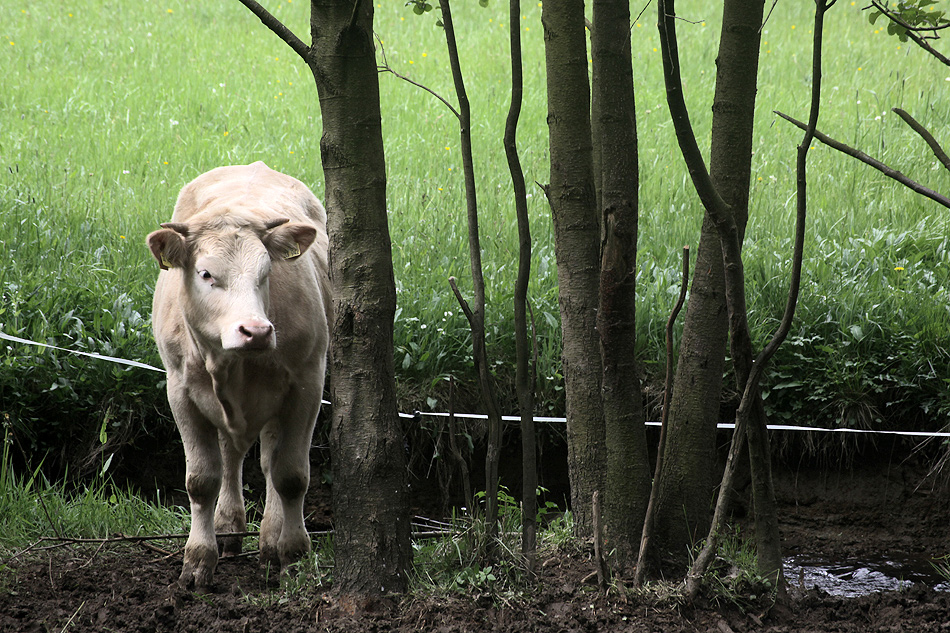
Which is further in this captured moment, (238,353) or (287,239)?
(287,239)

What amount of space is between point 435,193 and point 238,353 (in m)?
4.83

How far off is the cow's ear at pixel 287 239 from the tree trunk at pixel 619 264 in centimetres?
127

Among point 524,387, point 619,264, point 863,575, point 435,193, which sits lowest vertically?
point 863,575

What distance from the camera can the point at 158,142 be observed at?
8602 millimetres

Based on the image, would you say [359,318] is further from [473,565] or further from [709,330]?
[709,330]

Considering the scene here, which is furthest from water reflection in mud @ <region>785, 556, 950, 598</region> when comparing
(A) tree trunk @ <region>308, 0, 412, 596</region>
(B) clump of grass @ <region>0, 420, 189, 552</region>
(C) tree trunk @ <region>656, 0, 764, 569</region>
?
(B) clump of grass @ <region>0, 420, 189, 552</region>

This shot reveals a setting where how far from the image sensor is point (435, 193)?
7578mm

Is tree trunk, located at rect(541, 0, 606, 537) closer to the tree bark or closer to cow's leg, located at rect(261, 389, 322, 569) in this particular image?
the tree bark

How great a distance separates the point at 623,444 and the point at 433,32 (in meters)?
10.8

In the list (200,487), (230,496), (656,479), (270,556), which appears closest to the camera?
(656,479)

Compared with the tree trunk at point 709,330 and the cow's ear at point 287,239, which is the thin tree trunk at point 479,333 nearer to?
the tree trunk at point 709,330

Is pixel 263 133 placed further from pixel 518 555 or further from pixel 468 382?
pixel 518 555

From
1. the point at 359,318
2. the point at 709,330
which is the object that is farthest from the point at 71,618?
the point at 709,330

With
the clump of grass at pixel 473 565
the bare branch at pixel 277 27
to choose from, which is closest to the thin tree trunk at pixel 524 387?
the clump of grass at pixel 473 565
